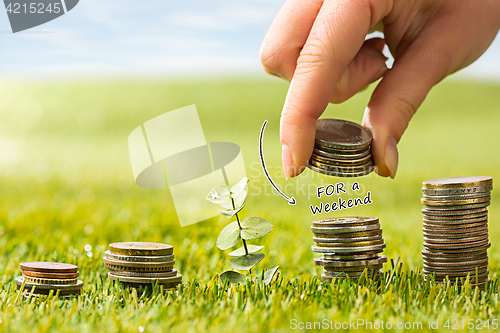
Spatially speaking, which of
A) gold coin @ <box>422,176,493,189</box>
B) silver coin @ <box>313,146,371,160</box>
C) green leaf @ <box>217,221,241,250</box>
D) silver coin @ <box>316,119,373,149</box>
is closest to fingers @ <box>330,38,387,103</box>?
silver coin @ <box>316,119,373,149</box>

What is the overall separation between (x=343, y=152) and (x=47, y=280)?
4.93 feet

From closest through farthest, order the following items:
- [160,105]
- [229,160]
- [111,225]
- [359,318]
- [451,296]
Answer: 1. [359,318]
2. [451,296]
3. [229,160]
4. [111,225]
5. [160,105]

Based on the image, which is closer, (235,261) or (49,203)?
(235,261)

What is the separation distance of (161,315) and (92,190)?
5.48 m

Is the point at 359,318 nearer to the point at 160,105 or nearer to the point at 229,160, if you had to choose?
the point at 229,160

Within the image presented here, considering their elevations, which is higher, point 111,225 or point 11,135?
point 111,225

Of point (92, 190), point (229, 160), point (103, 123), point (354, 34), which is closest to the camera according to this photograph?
point (354, 34)

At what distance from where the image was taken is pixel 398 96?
8.29ft

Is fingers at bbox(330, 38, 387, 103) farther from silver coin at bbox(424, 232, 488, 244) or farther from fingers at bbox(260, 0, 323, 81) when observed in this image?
silver coin at bbox(424, 232, 488, 244)

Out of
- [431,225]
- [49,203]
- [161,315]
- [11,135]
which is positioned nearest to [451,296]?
[431,225]

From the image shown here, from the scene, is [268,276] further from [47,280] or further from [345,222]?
[47,280]

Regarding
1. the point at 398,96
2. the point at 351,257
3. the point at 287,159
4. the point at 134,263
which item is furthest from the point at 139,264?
the point at 398,96

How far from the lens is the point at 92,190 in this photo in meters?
6.75

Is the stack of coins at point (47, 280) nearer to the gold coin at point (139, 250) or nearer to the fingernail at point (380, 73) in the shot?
the gold coin at point (139, 250)
